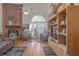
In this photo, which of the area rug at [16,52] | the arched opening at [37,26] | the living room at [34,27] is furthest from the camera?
the arched opening at [37,26]

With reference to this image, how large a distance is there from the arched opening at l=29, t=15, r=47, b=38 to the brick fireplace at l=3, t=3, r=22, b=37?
47cm

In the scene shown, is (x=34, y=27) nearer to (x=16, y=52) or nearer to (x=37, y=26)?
(x=37, y=26)

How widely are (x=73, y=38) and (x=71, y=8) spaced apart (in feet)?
2.28

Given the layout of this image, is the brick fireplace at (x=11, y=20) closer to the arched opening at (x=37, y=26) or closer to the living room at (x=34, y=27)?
the living room at (x=34, y=27)

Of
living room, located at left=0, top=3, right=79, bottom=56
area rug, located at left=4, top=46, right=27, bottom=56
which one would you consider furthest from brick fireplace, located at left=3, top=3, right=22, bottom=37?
area rug, located at left=4, top=46, right=27, bottom=56

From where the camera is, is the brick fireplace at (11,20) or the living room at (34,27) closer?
the living room at (34,27)

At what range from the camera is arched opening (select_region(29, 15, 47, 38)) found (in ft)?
15.9

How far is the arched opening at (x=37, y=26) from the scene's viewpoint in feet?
15.9

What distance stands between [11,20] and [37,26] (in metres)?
0.87

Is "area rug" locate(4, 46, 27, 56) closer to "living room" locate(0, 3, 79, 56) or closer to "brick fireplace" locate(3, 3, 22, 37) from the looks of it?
"living room" locate(0, 3, 79, 56)

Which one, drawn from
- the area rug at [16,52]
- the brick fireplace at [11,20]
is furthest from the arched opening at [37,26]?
the area rug at [16,52]

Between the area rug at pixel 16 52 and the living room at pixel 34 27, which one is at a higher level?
the living room at pixel 34 27

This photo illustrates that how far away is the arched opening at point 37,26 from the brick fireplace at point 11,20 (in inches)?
18.6

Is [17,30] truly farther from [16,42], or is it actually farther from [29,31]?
[29,31]
